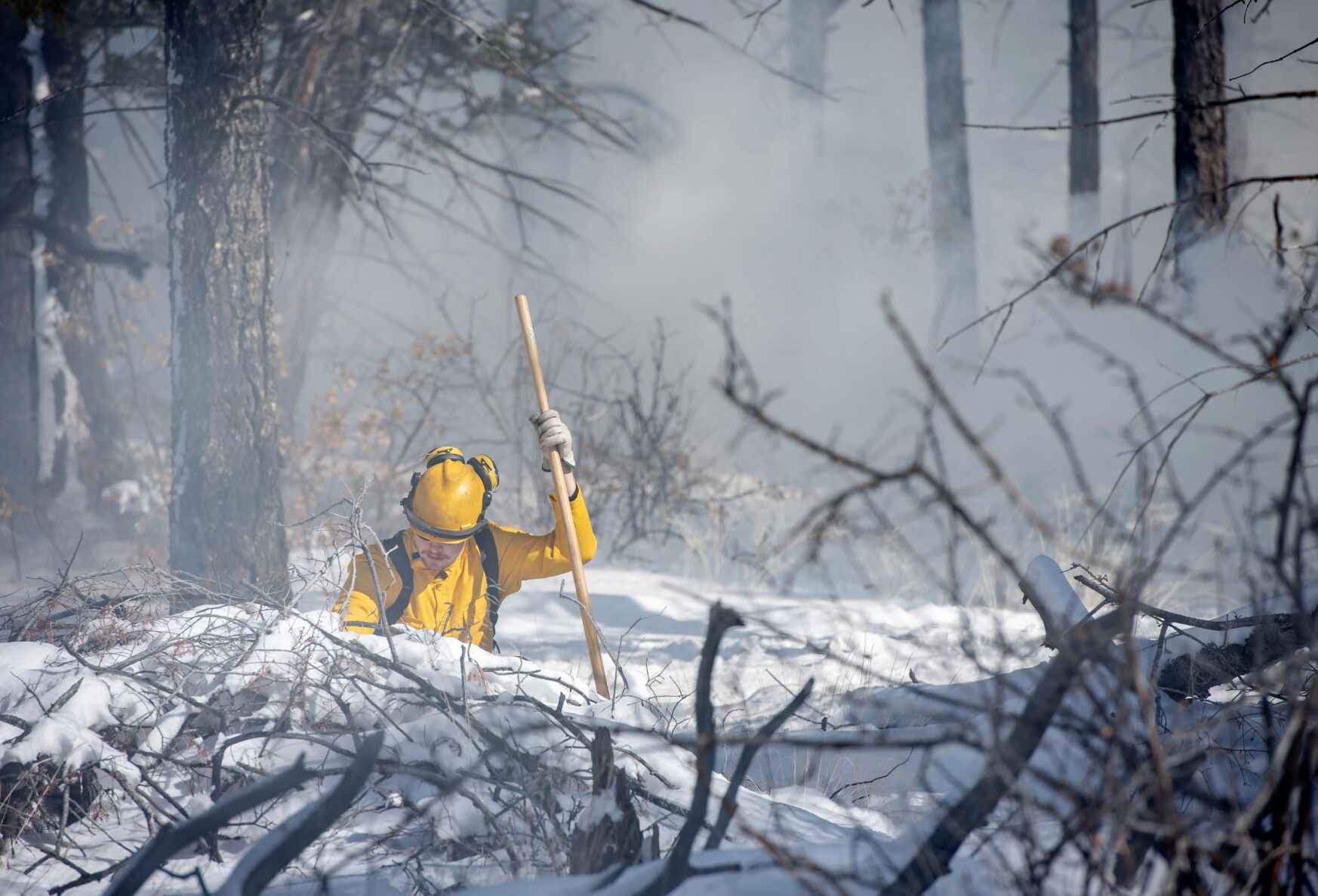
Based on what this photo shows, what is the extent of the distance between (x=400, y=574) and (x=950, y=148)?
9468mm

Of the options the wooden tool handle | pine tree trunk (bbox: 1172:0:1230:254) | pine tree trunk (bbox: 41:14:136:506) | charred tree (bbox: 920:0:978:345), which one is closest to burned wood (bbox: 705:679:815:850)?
the wooden tool handle

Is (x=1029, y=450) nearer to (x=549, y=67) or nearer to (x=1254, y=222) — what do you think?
(x=1254, y=222)

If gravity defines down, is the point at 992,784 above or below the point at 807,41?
below

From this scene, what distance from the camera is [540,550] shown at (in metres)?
3.27

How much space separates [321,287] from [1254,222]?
11.4 metres

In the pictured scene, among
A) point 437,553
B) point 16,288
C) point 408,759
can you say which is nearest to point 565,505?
point 437,553

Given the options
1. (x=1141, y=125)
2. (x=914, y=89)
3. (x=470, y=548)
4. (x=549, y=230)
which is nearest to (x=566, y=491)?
(x=470, y=548)

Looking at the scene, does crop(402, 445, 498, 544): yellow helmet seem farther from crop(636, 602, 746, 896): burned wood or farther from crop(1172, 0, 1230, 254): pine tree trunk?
crop(1172, 0, 1230, 254): pine tree trunk

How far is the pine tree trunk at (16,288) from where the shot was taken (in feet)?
22.4

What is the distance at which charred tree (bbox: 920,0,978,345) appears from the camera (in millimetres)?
9773

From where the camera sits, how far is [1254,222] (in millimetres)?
10539

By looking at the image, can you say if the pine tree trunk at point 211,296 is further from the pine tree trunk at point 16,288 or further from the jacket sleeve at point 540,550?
the pine tree trunk at point 16,288

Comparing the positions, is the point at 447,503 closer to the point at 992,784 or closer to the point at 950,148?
the point at 992,784

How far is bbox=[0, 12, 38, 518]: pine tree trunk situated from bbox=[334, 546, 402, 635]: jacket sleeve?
552 centimetres
